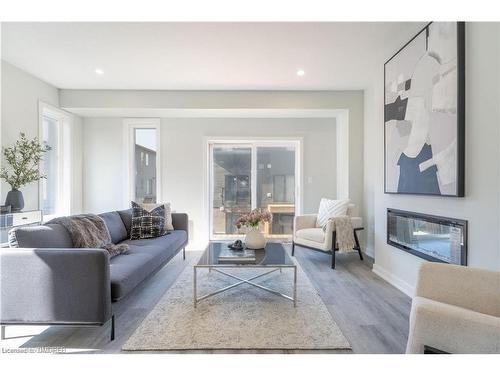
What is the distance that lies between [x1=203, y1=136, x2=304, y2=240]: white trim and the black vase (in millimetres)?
2644

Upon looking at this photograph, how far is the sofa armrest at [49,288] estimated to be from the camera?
1811 mm

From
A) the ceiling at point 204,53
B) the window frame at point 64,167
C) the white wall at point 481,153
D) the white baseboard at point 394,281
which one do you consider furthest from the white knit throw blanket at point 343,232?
the window frame at point 64,167

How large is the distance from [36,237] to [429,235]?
11.0 feet

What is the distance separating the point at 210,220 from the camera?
5109 millimetres

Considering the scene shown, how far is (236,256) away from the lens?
2.58m

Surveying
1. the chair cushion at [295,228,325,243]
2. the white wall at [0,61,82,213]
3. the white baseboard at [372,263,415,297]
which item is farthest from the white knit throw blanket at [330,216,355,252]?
the white wall at [0,61,82,213]

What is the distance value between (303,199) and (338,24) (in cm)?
303

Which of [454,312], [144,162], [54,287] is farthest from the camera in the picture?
[144,162]

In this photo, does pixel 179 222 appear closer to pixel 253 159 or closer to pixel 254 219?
pixel 254 219

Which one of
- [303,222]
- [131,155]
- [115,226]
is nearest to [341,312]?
[303,222]

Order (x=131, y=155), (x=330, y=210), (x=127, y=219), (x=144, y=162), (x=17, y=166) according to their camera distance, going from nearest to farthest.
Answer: (x=17, y=166), (x=127, y=219), (x=330, y=210), (x=131, y=155), (x=144, y=162)

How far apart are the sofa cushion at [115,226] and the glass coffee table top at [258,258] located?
3.96 feet

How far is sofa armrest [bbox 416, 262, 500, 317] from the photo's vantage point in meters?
1.41
